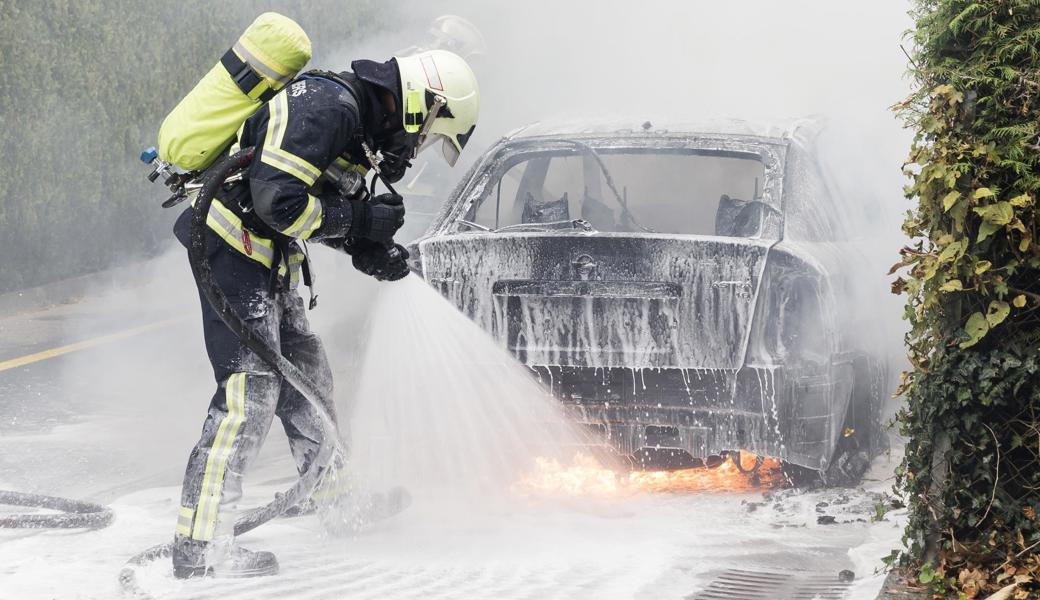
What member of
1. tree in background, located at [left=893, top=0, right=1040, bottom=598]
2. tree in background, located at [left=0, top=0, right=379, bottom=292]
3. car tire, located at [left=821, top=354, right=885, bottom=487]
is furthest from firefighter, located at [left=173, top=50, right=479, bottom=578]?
tree in background, located at [left=0, top=0, right=379, bottom=292]

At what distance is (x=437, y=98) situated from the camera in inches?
185

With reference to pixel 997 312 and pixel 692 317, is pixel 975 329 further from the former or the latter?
pixel 692 317

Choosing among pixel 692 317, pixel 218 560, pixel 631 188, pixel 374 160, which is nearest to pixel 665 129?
pixel 631 188

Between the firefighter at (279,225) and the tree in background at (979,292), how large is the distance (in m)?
1.62

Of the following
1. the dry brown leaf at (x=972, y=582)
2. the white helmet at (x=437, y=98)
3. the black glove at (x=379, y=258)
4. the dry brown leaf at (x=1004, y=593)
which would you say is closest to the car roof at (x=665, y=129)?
the white helmet at (x=437, y=98)

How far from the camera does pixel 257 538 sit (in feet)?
17.1

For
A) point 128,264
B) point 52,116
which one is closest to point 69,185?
point 52,116

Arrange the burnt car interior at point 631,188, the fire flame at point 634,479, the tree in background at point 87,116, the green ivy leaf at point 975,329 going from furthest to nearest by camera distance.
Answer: the tree in background at point 87,116 < the burnt car interior at point 631,188 < the fire flame at point 634,479 < the green ivy leaf at point 975,329

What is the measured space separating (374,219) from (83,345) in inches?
219

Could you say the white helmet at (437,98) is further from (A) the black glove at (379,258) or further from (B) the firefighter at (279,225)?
(A) the black glove at (379,258)

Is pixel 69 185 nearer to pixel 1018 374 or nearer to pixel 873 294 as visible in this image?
pixel 873 294

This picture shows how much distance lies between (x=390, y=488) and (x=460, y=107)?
5.46 ft

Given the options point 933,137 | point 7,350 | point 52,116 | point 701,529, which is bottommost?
point 701,529

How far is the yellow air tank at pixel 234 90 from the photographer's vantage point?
15.0ft
